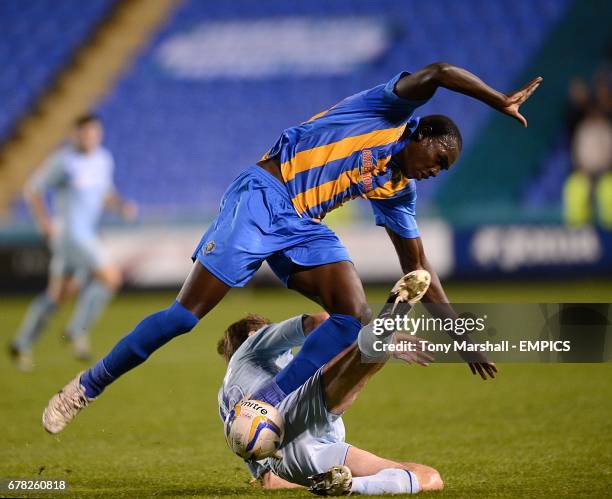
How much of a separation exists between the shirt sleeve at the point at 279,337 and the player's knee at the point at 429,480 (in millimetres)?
833

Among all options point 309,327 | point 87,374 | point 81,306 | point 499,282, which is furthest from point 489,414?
point 499,282

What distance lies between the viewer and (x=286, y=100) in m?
18.5

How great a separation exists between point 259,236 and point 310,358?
0.59 m

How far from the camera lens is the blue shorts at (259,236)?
462 centimetres

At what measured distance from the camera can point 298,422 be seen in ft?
14.2

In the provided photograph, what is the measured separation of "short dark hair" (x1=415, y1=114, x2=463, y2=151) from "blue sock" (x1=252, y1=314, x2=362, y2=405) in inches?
35.7

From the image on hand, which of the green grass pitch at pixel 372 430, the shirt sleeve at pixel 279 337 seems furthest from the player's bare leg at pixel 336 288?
the green grass pitch at pixel 372 430

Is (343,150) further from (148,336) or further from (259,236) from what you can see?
(148,336)

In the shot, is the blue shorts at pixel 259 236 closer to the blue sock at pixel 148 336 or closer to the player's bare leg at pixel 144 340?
the player's bare leg at pixel 144 340

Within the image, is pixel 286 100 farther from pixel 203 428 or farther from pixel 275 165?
pixel 275 165

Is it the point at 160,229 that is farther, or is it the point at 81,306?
the point at 160,229

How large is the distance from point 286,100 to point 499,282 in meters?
5.62

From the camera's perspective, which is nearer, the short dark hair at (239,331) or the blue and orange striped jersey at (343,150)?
the blue and orange striped jersey at (343,150)

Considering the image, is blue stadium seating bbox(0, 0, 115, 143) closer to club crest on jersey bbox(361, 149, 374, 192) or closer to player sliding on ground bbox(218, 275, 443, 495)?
club crest on jersey bbox(361, 149, 374, 192)
